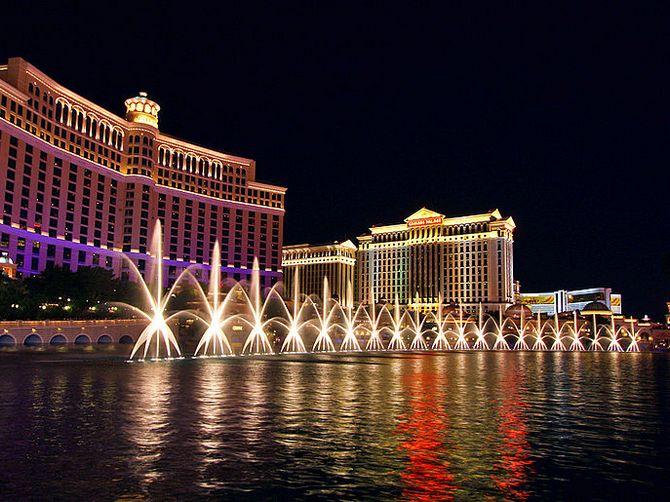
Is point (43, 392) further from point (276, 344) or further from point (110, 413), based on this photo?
point (276, 344)

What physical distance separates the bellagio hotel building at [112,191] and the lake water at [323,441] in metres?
96.1

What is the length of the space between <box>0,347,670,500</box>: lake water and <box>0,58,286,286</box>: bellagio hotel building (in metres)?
96.1

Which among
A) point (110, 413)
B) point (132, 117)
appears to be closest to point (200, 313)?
point (132, 117)

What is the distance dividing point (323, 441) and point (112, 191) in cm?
13492

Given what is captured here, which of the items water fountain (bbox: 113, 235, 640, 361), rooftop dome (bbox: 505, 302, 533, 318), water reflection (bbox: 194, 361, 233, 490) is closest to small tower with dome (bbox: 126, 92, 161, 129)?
water fountain (bbox: 113, 235, 640, 361)

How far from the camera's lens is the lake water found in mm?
11953

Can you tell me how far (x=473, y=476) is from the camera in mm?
12867

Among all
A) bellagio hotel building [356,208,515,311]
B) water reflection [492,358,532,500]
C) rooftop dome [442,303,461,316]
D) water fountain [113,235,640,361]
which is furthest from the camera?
bellagio hotel building [356,208,515,311]

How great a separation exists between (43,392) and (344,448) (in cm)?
1675

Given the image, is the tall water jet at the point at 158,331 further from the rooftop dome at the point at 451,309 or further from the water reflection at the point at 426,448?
the rooftop dome at the point at 451,309

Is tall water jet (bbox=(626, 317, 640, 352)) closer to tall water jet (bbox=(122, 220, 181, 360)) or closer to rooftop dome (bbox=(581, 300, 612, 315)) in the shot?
rooftop dome (bbox=(581, 300, 612, 315))

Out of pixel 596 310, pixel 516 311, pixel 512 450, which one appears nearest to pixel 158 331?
pixel 512 450

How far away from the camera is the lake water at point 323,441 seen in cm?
1195

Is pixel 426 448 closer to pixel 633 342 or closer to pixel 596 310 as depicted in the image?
pixel 633 342
